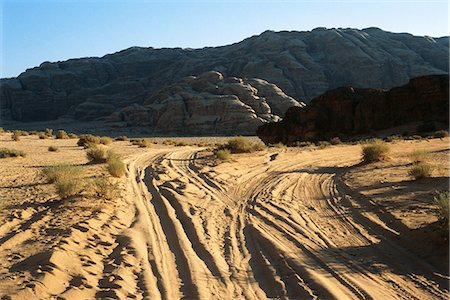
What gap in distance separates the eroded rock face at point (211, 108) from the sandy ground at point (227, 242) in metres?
55.6

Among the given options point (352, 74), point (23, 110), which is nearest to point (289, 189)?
point (352, 74)

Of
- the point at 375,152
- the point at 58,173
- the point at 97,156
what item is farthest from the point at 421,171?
the point at 97,156

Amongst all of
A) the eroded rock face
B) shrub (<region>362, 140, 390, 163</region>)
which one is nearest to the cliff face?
shrub (<region>362, 140, 390, 163</region>)

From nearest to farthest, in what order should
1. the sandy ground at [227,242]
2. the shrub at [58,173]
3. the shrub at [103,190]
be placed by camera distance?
the sandy ground at [227,242]
the shrub at [103,190]
the shrub at [58,173]

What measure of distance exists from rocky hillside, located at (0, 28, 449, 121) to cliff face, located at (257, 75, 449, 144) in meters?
62.3

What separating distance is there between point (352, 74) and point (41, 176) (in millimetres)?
104722

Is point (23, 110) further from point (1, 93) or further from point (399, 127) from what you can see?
point (399, 127)

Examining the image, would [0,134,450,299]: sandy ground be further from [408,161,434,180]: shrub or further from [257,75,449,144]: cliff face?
[257,75,449,144]: cliff face

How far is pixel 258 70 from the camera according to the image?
10512 centimetres

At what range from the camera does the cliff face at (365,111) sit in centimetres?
3512

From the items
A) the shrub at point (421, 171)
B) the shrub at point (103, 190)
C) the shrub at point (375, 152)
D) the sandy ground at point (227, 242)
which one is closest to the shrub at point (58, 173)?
the sandy ground at point (227, 242)

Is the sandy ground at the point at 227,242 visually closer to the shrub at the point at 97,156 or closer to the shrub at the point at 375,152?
the shrub at the point at 375,152

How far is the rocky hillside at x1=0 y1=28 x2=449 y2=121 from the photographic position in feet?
336

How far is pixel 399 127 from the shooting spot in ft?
114
